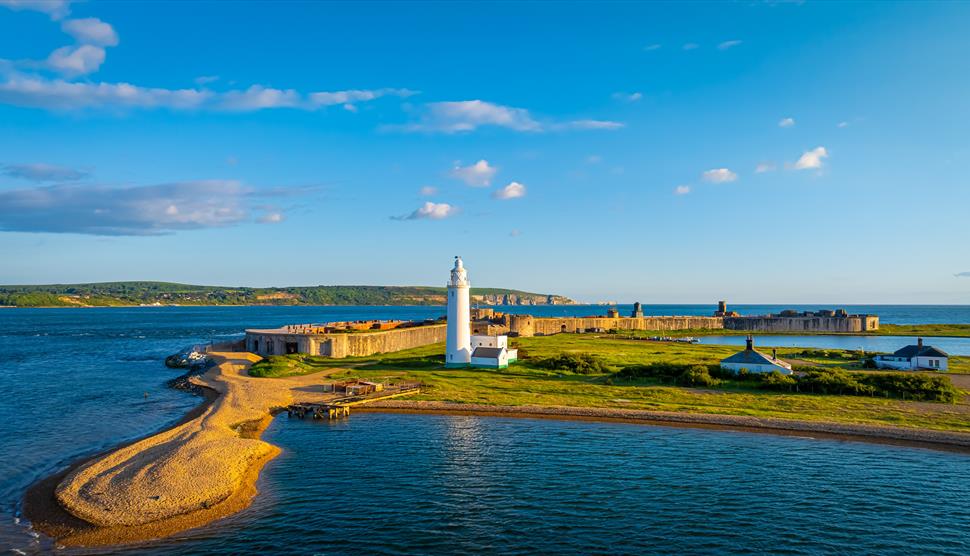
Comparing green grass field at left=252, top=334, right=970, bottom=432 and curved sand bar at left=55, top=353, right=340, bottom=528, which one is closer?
curved sand bar at left=55, top=353, right=340, bottom=528

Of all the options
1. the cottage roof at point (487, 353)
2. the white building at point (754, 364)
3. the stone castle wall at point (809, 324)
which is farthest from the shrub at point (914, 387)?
the stone castle wall at point (809, 324)

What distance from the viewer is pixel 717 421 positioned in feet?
117

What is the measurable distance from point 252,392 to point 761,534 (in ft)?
119

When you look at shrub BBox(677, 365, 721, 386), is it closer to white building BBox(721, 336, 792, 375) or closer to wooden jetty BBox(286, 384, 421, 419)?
white building BBox(721, 336, 792, 375)

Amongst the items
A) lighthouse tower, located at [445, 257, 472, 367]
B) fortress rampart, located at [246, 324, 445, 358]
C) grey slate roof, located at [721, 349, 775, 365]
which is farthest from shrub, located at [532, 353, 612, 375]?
fortress rampart, located at [246, 324, 445, 358]

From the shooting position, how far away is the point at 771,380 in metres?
44.8

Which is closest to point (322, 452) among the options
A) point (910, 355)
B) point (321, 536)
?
point (321, 536)

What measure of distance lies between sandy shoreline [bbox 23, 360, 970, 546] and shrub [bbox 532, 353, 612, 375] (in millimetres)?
14627

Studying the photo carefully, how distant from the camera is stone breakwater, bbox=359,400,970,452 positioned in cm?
3134

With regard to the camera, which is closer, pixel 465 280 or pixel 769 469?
pixel 769 469

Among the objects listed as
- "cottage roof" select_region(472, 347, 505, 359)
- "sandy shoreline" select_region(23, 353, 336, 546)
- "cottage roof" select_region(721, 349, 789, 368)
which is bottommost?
"sandy shoreline" select_region(23, 353, 336, 546)

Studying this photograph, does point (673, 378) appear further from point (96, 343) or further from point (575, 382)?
point (96, 343)

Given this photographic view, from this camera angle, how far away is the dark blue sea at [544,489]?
63.1 feet

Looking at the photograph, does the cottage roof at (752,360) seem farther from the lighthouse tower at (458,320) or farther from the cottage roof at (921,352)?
the lighthouse tower at (458,320)
